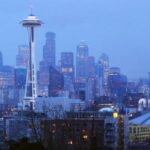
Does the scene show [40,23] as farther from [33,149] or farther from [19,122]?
[33,149]

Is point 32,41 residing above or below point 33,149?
above

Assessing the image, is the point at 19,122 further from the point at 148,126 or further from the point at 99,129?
the point at 148,126

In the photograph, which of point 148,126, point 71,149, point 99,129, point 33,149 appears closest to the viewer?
point 33,149

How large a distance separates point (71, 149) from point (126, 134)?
15.5 metres

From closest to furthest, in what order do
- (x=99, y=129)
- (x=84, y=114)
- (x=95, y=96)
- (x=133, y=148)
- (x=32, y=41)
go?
(x=133, y=148) → (x=99, y=129) → (x=84, y=114) → (x=32, y=41) → (x=95, y=96)

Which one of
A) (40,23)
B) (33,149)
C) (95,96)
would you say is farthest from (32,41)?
(33,149)

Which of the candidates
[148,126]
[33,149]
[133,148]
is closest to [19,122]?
[133,148]

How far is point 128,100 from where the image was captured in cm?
7038

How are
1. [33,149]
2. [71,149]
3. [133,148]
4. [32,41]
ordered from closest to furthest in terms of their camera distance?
[33,149] → [71,149] → [133,148] → [32,41]

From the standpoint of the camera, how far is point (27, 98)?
211 ft

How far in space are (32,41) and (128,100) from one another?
47.2 feet

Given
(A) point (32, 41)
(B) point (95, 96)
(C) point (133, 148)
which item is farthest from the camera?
(B) point (95, 96)

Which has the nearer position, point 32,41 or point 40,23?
point 32,41

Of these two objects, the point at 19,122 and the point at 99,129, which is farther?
the point at 19,122
